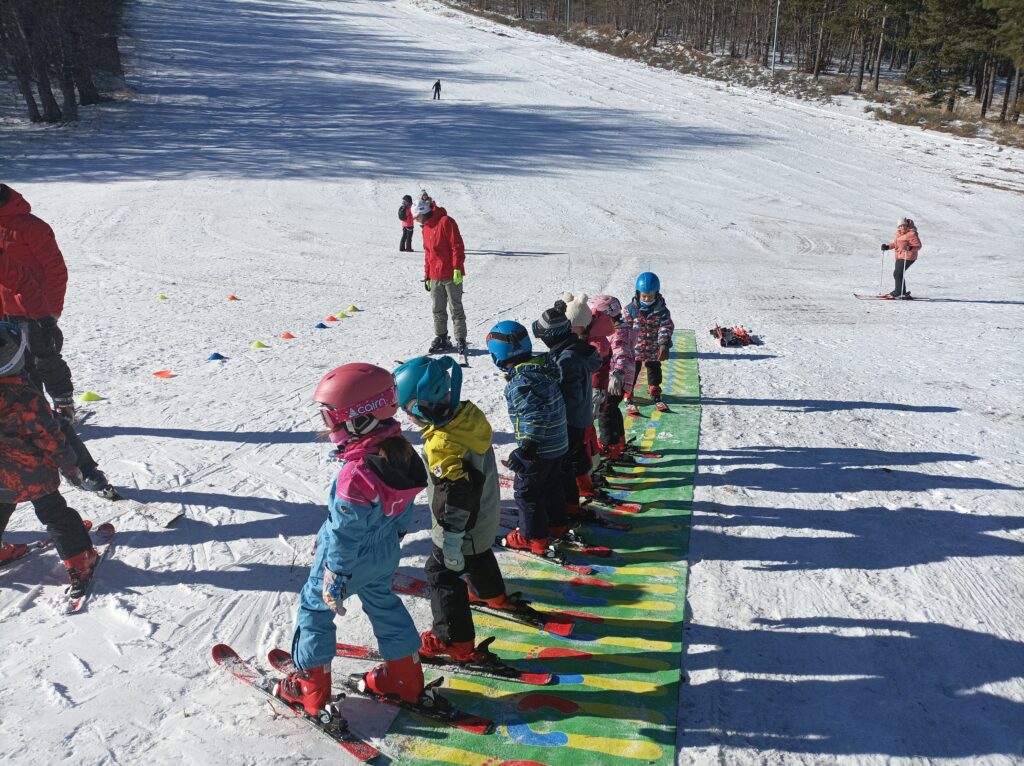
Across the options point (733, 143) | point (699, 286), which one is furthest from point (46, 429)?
point (733, 143)

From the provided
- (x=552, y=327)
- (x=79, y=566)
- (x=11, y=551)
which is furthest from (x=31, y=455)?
(x=552, y=327)

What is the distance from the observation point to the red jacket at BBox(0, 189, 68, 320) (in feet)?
18.6

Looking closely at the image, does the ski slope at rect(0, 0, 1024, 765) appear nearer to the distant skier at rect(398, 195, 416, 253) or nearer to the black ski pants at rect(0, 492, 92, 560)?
the black ski pants at rect(0, 492, 92, 560)

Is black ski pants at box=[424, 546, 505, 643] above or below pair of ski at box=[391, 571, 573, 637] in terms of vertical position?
above

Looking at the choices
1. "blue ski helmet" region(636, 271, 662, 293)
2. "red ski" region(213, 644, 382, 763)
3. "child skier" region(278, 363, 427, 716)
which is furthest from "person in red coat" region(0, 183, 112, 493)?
"blue ski helmet" region(636, 271, 662, 293)

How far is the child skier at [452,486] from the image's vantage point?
356 centimetres

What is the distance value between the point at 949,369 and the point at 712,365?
3.10m

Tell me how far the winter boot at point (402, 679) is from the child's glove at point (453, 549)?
1.57 feet

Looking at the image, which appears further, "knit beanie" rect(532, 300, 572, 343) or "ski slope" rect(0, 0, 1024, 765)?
"knit beanie" rect(532, 300, 572, 343)

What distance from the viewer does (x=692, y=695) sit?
12.5ft

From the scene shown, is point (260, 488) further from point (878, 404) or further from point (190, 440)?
point (878, 404)

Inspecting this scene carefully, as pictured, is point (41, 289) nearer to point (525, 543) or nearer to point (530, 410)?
point (530, 410)

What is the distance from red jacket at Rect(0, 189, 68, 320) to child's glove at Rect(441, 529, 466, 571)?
13.7 feet

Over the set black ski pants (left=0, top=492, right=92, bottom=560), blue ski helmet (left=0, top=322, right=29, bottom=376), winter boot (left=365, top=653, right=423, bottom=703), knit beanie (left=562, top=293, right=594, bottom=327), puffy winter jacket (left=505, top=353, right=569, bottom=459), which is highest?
blue ski helmet (left=0, top=322, right=29, bottom=376)
